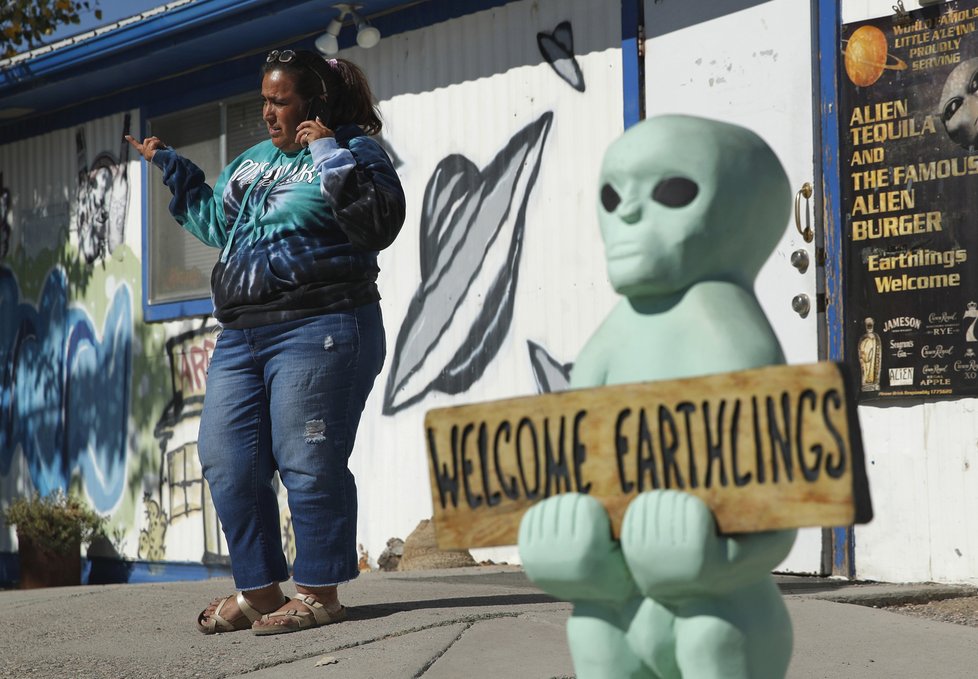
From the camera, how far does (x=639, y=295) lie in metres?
2.33

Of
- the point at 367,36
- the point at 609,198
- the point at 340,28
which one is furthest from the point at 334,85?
the point at 340,28

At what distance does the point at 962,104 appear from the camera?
518cm

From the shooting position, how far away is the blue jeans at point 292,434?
3.89 meters

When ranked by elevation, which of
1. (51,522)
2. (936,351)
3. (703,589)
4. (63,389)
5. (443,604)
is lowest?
(51,522)

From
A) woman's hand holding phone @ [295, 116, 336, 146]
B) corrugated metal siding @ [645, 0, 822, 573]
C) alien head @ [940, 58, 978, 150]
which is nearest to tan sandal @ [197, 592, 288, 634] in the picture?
woman's hand holding phone @ [295, 116, 336, 146]

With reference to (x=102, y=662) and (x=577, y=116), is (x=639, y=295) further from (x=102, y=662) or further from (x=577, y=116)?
(x=577, y=116)

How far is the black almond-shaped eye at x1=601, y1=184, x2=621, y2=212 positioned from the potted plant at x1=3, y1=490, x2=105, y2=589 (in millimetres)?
7325

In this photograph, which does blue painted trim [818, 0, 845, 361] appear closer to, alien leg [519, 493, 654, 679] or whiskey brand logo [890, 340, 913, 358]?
whiskey brand logo [890, 340, 913, 358]

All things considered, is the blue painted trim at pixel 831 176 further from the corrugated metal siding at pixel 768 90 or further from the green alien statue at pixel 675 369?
the green alien statue at pixel 675 369

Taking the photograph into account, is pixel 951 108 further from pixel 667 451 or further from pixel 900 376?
pixel 667 451

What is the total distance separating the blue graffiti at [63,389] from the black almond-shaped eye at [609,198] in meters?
7.22

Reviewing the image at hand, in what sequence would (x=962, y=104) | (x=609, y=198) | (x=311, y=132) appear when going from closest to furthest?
(x=609, y=198) → (x=311, y=132) → (x=962, y=104)

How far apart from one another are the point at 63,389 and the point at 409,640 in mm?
6625

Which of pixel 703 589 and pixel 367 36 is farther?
pixel 367 36
